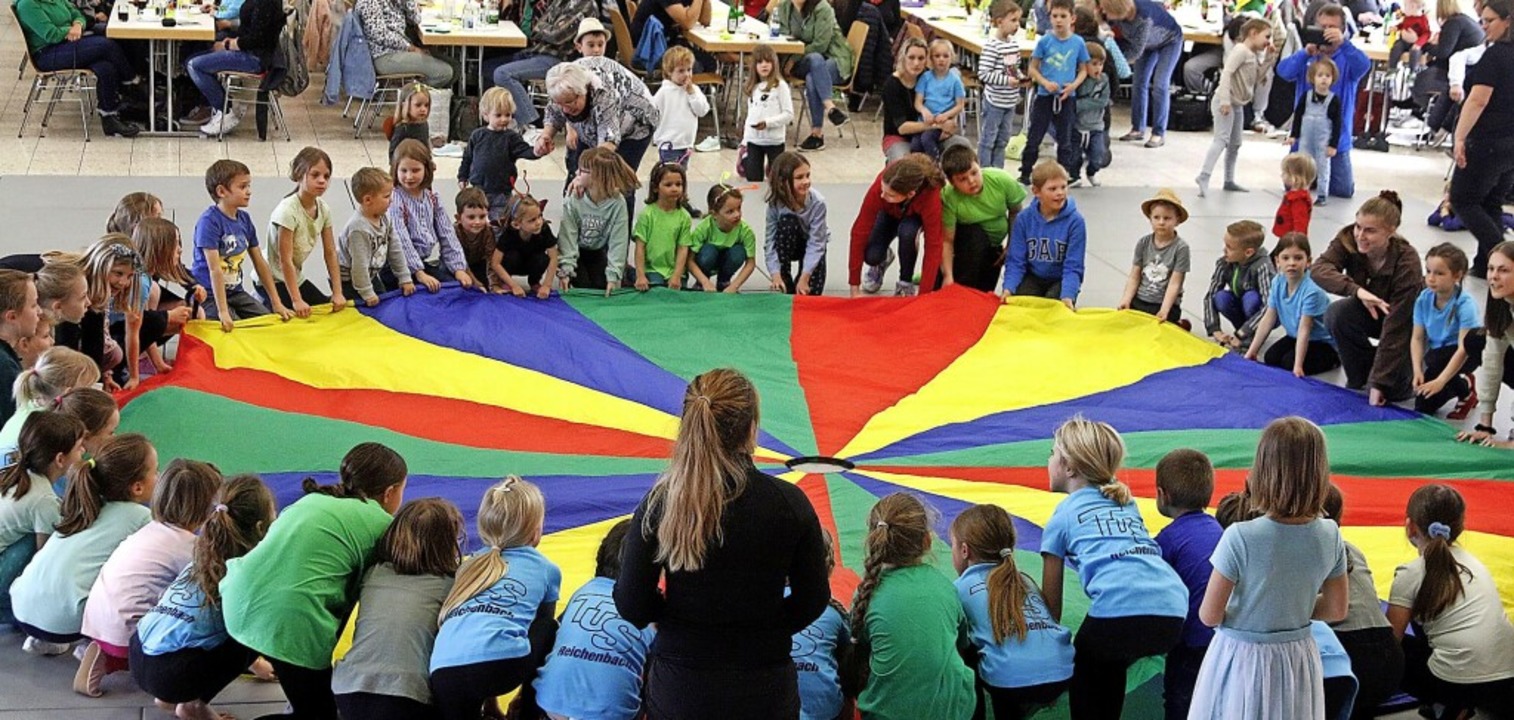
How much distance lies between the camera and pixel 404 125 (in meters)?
9.46

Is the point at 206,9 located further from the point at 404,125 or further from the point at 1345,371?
the point at 1345,371

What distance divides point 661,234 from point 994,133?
3693 mm

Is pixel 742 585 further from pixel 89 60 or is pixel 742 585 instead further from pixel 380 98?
pixel 380 98

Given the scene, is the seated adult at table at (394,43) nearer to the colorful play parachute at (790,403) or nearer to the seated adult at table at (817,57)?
the seated adult at table at (817,57)

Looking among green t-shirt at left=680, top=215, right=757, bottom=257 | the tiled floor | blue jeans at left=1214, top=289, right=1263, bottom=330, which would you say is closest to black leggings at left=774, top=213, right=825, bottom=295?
green t-shirt at left=680, top=215, right=757, bottom=257

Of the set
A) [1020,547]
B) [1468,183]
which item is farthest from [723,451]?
[1468,183]

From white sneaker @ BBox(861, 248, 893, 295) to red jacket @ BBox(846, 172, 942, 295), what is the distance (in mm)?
177

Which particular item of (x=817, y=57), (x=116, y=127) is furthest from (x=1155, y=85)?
(x=116, y=127)

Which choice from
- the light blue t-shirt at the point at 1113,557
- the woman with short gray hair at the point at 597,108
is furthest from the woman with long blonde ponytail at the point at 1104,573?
the woman with short gray hair at the point at 597,108

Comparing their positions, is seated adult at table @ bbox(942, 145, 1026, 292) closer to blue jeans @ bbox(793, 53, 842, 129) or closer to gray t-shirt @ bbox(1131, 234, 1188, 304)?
gray t-shirt @ bbox(1131, 234, 1188, 304)

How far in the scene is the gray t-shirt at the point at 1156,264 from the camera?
26.9 feet

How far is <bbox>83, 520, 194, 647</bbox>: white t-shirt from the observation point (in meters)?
4.89

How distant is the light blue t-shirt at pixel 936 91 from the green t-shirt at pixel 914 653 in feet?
20.9

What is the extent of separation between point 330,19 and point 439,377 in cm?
575
